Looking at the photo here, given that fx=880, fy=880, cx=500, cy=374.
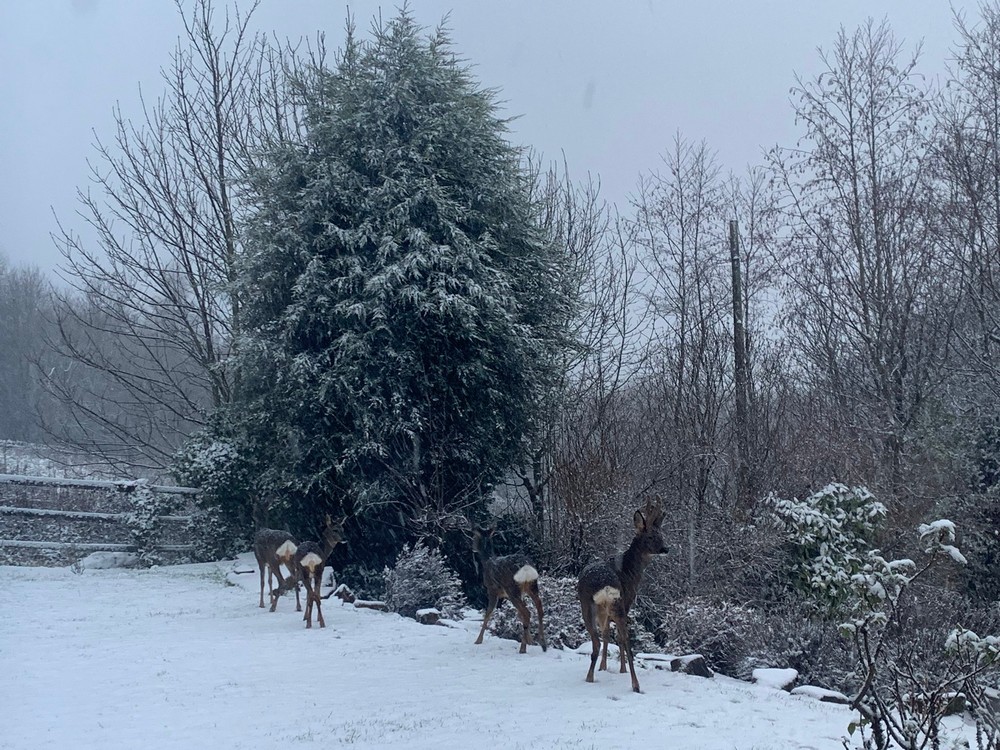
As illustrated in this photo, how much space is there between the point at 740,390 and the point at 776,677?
8.15 metres

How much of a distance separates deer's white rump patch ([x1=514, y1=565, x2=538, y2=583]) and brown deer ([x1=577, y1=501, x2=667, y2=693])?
988 mm

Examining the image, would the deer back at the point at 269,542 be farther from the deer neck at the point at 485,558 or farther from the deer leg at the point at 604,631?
the deer leg at the point at 604,631

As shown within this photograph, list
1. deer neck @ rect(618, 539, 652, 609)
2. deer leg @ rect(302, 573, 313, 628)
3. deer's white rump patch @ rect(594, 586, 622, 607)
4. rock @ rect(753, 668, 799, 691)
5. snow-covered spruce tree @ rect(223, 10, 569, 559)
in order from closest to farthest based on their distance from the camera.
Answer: deer's white rump patch @ rect(594, 586, 622, 607)
deer neck @ rect(618, 539, 652, 609)
rock @ rect(753, 668, 799, 691)
deer leg @ rect(302, 573, 313, 628)
snow-covered spruce tree @ rect(223, 10, 569, 559)

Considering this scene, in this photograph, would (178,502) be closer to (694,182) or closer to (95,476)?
(95,476)

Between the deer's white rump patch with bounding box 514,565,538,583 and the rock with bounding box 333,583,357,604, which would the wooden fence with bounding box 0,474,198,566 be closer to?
the rock with bounding box 333,583,357,604

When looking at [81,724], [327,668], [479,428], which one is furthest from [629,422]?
[81,724]

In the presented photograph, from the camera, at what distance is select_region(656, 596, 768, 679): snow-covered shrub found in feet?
33.9

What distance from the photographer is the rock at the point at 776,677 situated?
8867 mm

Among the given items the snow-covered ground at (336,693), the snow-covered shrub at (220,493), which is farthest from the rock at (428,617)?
the snow-covered shrub at (220,493)

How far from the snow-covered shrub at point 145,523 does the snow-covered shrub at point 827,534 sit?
12564 mm

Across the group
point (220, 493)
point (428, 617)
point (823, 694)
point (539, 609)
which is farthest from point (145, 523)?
point (823, 694)

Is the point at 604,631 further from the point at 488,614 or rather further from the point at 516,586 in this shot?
the point at 488,614

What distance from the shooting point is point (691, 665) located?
9250 mm

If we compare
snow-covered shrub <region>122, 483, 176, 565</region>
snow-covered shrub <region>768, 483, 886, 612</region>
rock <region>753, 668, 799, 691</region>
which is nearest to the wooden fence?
snow-covered shrub <region>122, 483, 176, 565</region>
